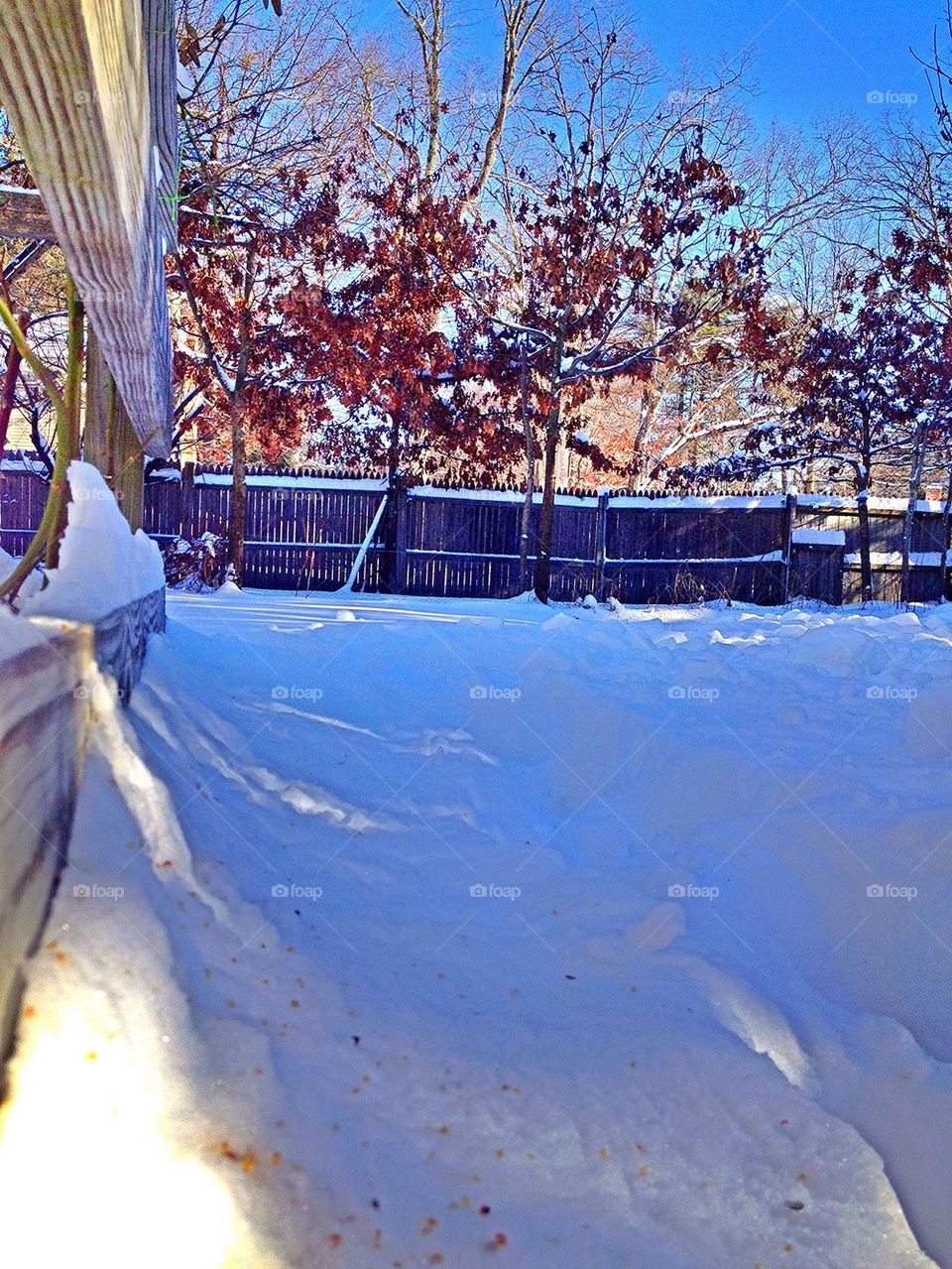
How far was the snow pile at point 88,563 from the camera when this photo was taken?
79.4 inches

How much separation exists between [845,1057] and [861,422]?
1668 centimetres

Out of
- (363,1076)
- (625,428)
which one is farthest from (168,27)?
(625,428)

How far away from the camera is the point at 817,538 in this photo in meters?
16.5

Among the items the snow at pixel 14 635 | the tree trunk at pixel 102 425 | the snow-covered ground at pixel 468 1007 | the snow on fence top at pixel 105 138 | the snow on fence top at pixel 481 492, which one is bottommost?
the snow-covered ground at pixel 468 1007

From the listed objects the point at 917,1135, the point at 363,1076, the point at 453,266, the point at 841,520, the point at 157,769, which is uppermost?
the point at 453,266

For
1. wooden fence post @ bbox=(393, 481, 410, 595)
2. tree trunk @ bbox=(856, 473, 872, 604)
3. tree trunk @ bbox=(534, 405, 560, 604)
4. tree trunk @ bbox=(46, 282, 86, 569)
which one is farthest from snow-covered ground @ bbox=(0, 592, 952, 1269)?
tree trunk @ bbox=(856, 473, 872, 604)

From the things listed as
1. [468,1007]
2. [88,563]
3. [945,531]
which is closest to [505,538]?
[945,531]

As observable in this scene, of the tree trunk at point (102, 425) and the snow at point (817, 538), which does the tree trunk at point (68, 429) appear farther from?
the snow at point (817, 538)

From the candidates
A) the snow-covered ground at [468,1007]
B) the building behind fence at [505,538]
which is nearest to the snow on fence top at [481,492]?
the building behind fence at [505,538]

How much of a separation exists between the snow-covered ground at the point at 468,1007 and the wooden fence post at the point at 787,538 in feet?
43.0

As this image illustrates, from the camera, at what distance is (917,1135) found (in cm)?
179

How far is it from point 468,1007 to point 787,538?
608 inches

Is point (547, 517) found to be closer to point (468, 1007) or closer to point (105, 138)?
point (468, 1007)

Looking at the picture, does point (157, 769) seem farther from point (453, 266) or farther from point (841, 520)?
point (841, 520)
